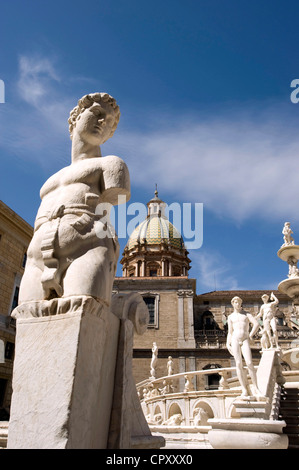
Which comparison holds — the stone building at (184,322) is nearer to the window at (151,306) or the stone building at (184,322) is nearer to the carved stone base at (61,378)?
the window at (151,306)

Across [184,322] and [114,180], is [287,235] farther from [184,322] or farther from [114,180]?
[184,322]

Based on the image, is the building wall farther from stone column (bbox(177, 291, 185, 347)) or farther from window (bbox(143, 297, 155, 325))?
stone column (bbox(177, 291, 185, 347))

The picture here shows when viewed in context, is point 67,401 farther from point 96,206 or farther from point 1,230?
point 1,230

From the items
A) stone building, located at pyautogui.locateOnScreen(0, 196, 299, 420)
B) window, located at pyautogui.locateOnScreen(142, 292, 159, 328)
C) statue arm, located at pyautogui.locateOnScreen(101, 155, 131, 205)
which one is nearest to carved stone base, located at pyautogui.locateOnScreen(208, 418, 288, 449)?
statue arm, located at pyautogui.locateOnScreen(101, 155, 131, 205)

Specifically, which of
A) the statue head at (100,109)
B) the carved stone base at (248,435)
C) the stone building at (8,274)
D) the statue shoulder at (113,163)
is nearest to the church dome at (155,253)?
the stone building at (8,274)

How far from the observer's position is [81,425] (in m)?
2.41

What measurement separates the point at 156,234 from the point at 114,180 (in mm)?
43951

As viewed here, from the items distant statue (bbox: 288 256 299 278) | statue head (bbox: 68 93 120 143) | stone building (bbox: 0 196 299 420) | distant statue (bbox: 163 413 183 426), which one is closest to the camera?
statue head (bbox: 68 93 120 143)

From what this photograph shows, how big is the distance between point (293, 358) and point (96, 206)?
38.8ft

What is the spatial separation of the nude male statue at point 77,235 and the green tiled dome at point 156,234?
42367 mm

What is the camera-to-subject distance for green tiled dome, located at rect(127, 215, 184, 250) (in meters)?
46.5

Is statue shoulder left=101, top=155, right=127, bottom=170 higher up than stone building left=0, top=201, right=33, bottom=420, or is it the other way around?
stone building left=0, top=201, right=33, bottom=420

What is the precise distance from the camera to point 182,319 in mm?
34562

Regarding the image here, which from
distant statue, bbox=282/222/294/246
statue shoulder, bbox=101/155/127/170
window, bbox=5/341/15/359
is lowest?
statue shoulder, bbox=101/155/127/170
